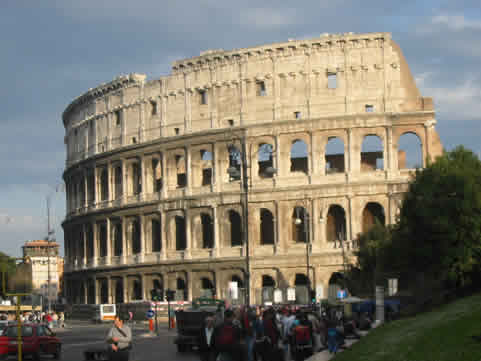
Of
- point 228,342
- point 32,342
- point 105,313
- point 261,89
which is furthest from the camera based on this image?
point 105,313

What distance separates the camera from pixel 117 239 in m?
68.8

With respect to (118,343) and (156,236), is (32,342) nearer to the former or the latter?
(118,343)

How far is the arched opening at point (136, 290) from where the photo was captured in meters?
65.4

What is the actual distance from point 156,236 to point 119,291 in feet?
18.0

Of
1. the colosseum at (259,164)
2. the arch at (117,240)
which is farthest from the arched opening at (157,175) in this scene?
the arch at (117,240)

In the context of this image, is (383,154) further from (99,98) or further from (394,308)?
(99,98)

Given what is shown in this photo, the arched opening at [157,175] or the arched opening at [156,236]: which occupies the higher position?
the arched opening at [157,175]

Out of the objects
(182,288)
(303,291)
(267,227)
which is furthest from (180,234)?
(303,291)

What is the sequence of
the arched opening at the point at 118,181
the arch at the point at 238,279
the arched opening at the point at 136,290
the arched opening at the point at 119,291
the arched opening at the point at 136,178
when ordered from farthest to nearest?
the arched opening at the point at 118,181
the arched opening at the point at 119,291
the arched opening at the point at 136,178
the arched opening at the point at 136,290
the arch at the point at 238,279

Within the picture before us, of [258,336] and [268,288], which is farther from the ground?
[268,288]

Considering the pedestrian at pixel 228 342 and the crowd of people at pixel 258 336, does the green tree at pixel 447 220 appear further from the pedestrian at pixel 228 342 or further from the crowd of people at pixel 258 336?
the pedestrian at pixel 228 342

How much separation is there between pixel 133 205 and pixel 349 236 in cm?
1709

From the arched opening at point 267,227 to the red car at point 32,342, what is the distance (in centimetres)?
3521

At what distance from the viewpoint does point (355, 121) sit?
57844 mm
